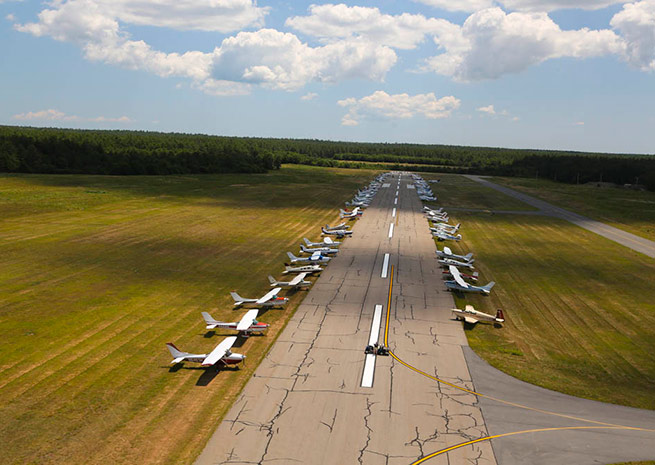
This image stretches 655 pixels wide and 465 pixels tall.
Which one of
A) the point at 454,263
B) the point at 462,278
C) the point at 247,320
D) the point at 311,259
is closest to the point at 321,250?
the point at 311,259

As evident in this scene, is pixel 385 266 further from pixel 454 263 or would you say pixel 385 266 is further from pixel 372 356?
pixel 372 356

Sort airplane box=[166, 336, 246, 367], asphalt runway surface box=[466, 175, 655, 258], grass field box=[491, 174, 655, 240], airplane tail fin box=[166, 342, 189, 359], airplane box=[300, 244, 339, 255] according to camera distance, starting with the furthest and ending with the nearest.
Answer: grass field box=[491, 174, 655, 240]
asphalt runway surface box=[466, 175, 655, 258]
airplane box=[300, 244, 339, 255]
airplane tail fin box=[166, 342, 189, 359]
airplane box=[166, 336, 246, 367]

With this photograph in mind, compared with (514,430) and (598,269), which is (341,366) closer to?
(514,430)

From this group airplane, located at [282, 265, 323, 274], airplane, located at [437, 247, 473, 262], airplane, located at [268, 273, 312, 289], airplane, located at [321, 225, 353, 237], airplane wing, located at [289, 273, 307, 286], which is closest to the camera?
airplane wing, located at [289, 273, 307, 286]

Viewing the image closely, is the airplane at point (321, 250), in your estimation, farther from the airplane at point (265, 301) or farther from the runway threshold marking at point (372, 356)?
the runway threshold marking at point (372, 356)

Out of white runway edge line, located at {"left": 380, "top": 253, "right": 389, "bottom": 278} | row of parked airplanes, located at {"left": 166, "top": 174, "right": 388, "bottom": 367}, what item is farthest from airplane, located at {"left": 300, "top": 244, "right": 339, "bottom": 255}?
white runway edge line, located at {"left": 380, "top": 253, "right": 389, "bottom": 278}

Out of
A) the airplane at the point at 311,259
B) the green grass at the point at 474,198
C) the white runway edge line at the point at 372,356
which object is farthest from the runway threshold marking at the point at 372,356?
the green grass at the point at 474,198

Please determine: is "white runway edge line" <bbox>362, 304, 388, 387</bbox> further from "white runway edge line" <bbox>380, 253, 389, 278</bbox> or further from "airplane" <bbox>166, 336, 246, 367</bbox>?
"white runway edge line" <bbox>380, 253, 389, 278</bbox>
